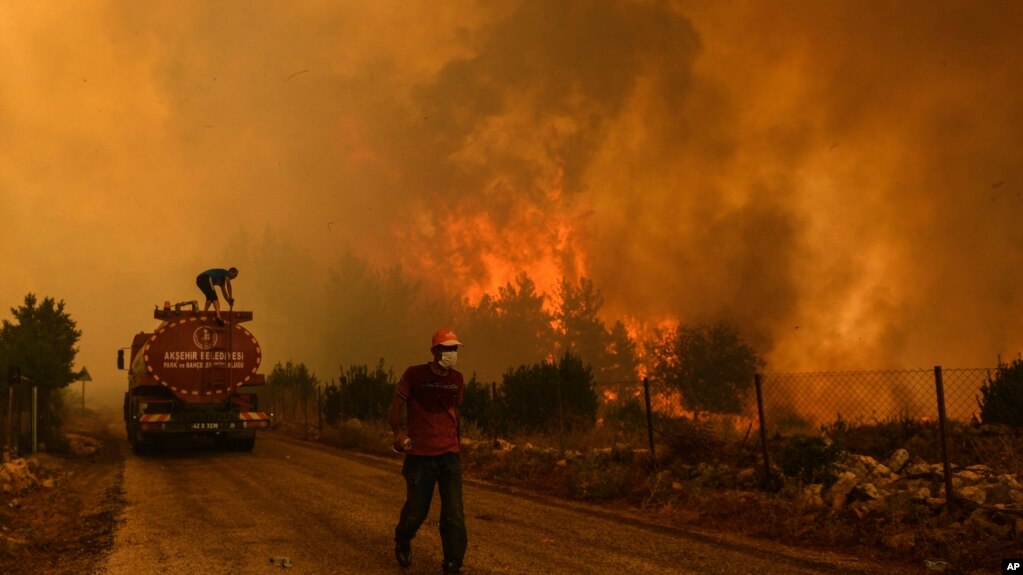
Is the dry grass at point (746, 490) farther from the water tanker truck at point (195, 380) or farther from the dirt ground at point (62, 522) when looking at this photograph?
the dirt ground at point (62, 522)

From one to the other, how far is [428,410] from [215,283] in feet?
43.1

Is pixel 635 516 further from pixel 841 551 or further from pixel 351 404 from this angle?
pixel 351 404

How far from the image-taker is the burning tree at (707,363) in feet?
155

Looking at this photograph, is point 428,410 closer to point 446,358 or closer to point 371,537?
point 446,358

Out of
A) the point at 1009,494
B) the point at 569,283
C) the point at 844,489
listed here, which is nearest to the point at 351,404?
the point at 844,489

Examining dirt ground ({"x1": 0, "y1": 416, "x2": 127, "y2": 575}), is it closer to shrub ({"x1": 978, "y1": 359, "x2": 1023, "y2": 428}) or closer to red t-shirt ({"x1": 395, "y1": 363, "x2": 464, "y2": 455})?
red t-shirt ({"x1": 395, "y1": 363, "x2": 464, "y2": 455})

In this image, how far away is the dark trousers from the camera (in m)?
5.99

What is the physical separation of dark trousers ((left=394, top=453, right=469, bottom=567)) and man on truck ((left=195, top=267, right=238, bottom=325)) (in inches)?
505

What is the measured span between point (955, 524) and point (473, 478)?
8.34m

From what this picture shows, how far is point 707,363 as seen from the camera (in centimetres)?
5006

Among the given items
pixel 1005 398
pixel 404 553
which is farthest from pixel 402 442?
pixel 1005 398

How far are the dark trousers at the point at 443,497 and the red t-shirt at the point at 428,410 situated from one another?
0.32 feet

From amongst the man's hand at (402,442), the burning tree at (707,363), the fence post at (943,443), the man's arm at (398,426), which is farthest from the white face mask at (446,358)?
the burning tree at (707,363)

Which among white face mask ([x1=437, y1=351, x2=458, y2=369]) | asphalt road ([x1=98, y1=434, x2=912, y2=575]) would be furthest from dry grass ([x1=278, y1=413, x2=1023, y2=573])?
white face mask ([x1=437, y1=351, x2=458, y2=369])
